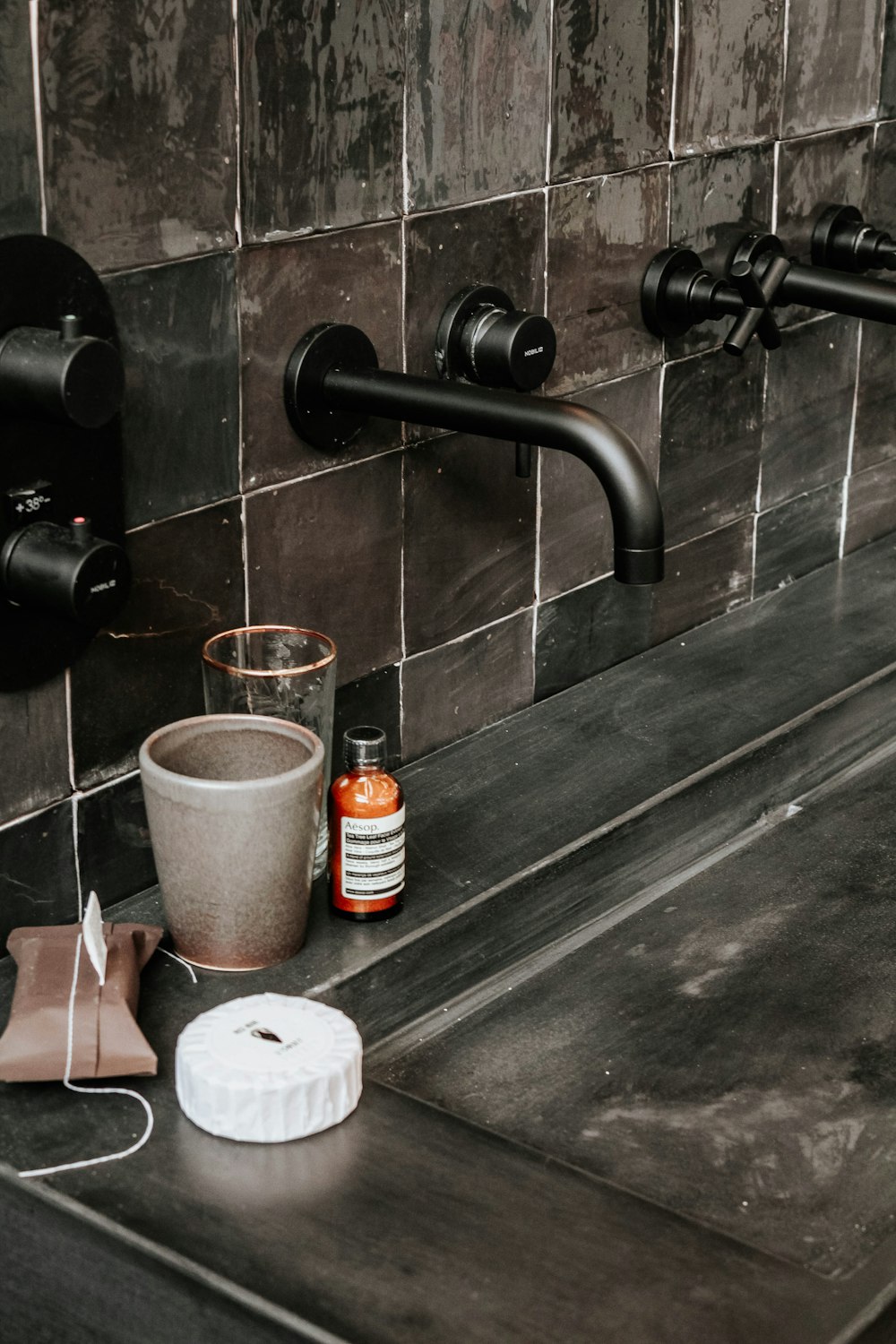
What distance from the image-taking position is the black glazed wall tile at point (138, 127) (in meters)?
1.11

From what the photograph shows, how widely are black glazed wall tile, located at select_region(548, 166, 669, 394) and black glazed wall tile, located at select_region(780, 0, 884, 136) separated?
25 cm

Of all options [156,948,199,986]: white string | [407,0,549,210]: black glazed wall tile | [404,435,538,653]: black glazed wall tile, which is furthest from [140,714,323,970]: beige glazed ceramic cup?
[407,0,549,210]: black glazed wall tile

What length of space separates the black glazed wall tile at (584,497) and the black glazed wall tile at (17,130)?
0.66 m

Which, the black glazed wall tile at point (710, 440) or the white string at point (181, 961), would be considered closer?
the white string at point (181, 961)

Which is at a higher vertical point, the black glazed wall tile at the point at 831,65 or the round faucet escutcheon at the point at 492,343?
the black glazed wall tile at the point at 831,65

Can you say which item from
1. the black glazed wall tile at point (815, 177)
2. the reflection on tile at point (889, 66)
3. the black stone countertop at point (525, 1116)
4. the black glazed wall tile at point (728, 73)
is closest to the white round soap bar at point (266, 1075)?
the black stone countertop at point (525, 1116)

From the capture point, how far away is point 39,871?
127cm

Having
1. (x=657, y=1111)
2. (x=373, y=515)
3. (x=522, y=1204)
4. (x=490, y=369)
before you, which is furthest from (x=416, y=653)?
(x=522, y=1204)

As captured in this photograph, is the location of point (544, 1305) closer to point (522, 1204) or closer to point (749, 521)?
point (522, 1204)

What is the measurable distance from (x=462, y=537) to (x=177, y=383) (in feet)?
1.31

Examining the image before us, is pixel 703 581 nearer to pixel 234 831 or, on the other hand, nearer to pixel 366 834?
pixel 366 834

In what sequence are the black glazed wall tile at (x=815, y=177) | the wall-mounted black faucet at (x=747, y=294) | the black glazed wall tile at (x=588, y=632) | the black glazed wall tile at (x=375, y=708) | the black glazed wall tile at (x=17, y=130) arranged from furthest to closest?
the black glazed wall tile at (x=815, y=177) → the black glazed wall tile at (x=588, y=632) → the wall-mounted black faucet at (x=747, y=294) → the black glazed wall tile at (x=375, y=708) → the black glazed wall tile at (x=17, y=130)

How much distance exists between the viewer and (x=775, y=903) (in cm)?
145

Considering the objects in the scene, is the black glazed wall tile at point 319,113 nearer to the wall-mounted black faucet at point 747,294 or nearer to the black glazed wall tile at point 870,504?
the wall-mounted black faucet at point 747,294
